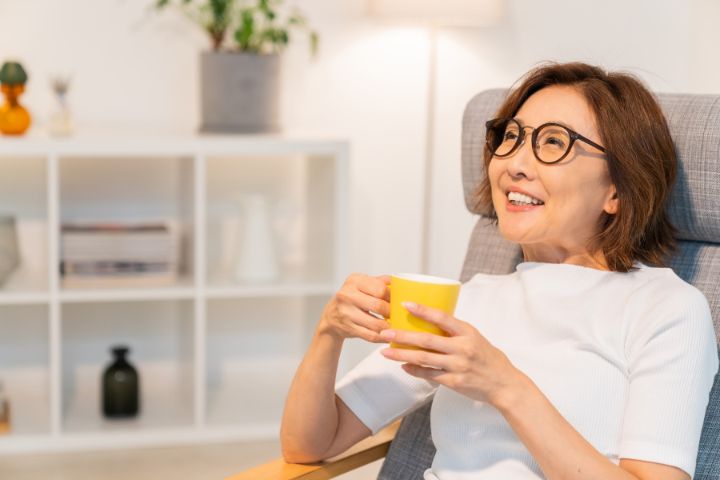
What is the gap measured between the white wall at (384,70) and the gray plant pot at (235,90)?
21cm

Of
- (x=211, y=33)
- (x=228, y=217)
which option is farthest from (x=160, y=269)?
(x=211, y=33)

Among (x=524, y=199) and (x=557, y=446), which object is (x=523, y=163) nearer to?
(x=524, y=199)

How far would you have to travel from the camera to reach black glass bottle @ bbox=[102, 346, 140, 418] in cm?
279

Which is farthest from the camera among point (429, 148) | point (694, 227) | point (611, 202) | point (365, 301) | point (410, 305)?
point (429, 148)

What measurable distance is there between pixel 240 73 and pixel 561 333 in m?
1.60

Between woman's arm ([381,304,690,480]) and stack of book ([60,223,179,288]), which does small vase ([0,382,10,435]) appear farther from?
woman's arm ([381,304,690,480])

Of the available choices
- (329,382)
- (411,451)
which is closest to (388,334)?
(329,382)

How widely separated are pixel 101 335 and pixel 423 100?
1204mm

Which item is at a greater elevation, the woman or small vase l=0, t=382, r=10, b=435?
the woman

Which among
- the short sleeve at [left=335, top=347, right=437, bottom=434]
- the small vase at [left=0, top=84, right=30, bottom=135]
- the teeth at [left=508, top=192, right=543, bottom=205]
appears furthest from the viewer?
the small vase at [left=0, top=84, right=30, bottom=135]

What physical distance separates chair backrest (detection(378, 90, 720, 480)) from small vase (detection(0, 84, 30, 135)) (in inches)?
54.9

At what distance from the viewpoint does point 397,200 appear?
3176 millimetres

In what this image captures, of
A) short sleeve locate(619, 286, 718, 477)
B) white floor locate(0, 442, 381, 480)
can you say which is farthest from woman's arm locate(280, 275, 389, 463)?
white floor locate(0, 442, 381, 480)

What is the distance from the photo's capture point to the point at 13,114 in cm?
260
